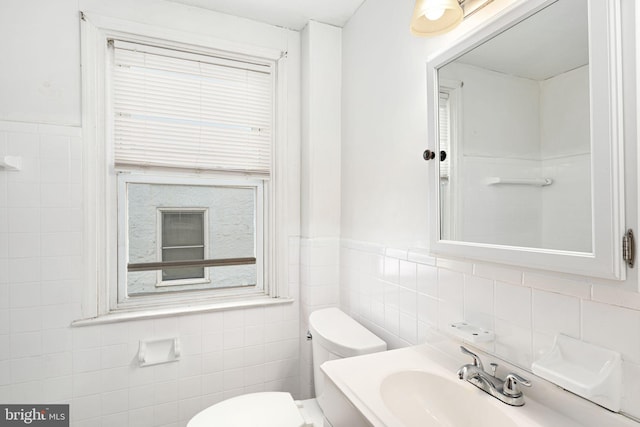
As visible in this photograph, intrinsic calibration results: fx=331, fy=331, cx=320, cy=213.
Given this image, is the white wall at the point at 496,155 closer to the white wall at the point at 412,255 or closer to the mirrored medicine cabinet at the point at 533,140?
the mirrored medicine cabinet at the point at 533,140

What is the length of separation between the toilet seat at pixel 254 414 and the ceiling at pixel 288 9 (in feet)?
6.18

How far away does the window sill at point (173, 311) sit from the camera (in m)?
1.55

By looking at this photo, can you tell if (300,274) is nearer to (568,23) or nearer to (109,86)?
(109,86)

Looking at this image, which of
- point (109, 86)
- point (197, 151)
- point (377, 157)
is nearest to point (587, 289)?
point (377, 157)

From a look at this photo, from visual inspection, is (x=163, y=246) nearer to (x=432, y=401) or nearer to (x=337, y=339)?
(x=337, y=339)

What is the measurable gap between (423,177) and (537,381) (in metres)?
0.70

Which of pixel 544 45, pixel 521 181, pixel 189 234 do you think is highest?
pixel 544 45

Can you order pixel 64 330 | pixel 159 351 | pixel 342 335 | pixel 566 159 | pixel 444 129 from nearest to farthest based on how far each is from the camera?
pixel 566 159, pixel 444 129, pixel 342 335, pixel 64 330, pixel 159 351

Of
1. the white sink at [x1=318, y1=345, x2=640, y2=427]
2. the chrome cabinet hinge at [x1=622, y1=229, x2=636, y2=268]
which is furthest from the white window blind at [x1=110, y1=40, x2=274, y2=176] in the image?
the chrome cabinet hinge at [x1=622, y1=229, x2=636, y2=268]

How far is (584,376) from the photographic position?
68cm

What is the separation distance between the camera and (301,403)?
4.95ft

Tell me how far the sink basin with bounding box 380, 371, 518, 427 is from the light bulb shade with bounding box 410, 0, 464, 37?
1.04 m

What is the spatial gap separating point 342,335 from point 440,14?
122 centimetres

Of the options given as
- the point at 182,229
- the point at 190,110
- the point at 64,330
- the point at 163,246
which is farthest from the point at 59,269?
the point at 190,110
